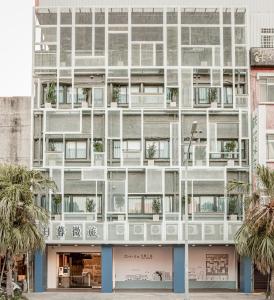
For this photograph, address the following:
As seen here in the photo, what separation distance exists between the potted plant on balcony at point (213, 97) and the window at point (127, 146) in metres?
5.23

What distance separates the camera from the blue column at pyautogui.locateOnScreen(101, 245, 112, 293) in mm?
42125

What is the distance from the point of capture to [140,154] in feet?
142

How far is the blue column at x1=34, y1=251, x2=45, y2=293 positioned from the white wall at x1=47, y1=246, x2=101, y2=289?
1.54 m

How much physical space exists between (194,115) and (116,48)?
258 inches

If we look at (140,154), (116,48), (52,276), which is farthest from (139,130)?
(52,276)

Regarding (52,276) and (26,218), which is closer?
(26,218)

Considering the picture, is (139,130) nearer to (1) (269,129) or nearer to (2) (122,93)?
(2) (122,93)

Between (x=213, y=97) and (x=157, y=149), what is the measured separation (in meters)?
4.87

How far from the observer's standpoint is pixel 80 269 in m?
45.1

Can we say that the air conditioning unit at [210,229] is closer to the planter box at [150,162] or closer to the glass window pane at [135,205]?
the glass window pane at [135,205]

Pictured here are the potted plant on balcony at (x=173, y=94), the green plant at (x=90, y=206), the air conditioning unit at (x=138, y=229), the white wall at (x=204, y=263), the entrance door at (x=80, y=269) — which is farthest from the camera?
the entrance door at (x=80, y=269)

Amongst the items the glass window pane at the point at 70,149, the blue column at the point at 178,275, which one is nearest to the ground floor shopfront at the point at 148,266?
the blue column at the point at 178,275

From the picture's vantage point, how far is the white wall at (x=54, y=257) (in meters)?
44.1

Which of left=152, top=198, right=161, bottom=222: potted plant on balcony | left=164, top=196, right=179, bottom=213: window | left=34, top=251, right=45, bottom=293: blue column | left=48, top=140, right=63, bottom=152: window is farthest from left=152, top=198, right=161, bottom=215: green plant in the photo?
left=34, top=251, right=45, bottom=293: blue column
